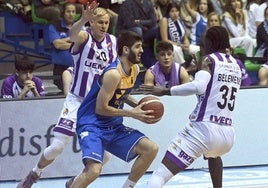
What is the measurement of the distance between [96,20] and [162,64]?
1981 millimetres

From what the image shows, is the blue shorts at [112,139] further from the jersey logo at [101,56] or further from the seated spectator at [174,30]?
the seated spectator at [174,30]

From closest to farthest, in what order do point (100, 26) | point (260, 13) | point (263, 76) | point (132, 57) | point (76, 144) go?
point (132, 57), point (100, 26), point (76, 144), point (263, 76), point (260, 13)

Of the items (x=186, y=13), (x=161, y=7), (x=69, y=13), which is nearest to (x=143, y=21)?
(x=161, y=7)

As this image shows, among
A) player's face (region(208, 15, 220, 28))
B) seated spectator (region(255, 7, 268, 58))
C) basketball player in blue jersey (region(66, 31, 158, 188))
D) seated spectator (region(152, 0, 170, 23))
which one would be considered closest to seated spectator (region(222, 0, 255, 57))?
seated spectator (region(255, 7, 268, 58))

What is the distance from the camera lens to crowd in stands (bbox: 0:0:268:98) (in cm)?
1371

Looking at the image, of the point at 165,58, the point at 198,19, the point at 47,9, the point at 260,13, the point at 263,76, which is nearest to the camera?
the point at 165,58

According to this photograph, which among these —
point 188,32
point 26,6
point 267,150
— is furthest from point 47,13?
point 267,150

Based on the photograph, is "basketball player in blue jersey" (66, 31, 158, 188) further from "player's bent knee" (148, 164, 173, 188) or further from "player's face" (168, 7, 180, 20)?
"player's face" (168, 7, 180, 20)

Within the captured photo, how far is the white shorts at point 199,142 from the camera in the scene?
27.6 feet

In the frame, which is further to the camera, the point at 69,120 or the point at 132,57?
the point at 69,120

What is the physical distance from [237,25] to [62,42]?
3162mm

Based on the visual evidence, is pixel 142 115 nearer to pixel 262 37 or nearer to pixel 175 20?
pixel 175 20

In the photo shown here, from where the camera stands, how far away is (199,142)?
27.8 ft

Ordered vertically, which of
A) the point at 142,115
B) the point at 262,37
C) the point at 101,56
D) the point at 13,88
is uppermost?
the point at 101,56
